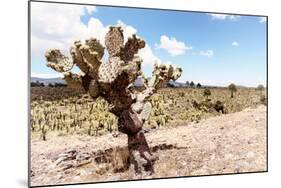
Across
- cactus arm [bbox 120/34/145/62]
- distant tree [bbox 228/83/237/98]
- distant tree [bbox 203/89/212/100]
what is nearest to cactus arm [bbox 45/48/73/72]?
cactus arm [bbox 120/34/145/62]

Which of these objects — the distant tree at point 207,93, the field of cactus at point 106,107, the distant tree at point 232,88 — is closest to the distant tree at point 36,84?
the field of cactus at point 106,107

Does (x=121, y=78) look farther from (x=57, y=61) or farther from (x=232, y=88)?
(x=232, y=88)

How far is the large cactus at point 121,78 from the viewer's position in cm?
246

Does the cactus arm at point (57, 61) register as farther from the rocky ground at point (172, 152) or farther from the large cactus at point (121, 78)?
the rocky ground at point (172, 152)

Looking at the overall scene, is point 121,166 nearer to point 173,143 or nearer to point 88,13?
point 173,143

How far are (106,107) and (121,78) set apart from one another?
18 cm

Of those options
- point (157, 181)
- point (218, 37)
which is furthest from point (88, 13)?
point (157, 181)

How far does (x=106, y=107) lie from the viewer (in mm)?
2562

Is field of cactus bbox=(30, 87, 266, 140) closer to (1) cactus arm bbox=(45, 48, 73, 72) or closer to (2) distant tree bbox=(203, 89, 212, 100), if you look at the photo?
(2) distant tree bbox=(203, 89, 212, 100)

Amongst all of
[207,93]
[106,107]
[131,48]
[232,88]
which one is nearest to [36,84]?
[106,107]

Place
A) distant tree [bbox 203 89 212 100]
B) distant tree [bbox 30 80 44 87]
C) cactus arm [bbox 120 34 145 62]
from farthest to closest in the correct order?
1. distant tree [bbox 203 89 212 100]
2. cactus arm [bbox 120 34 145 62]
3. distant tree [bbox 30 80 44 87]

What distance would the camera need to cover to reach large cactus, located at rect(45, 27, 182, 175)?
2.46 m

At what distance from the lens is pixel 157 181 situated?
266 centimetres

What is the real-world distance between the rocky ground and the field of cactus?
0.04 m
